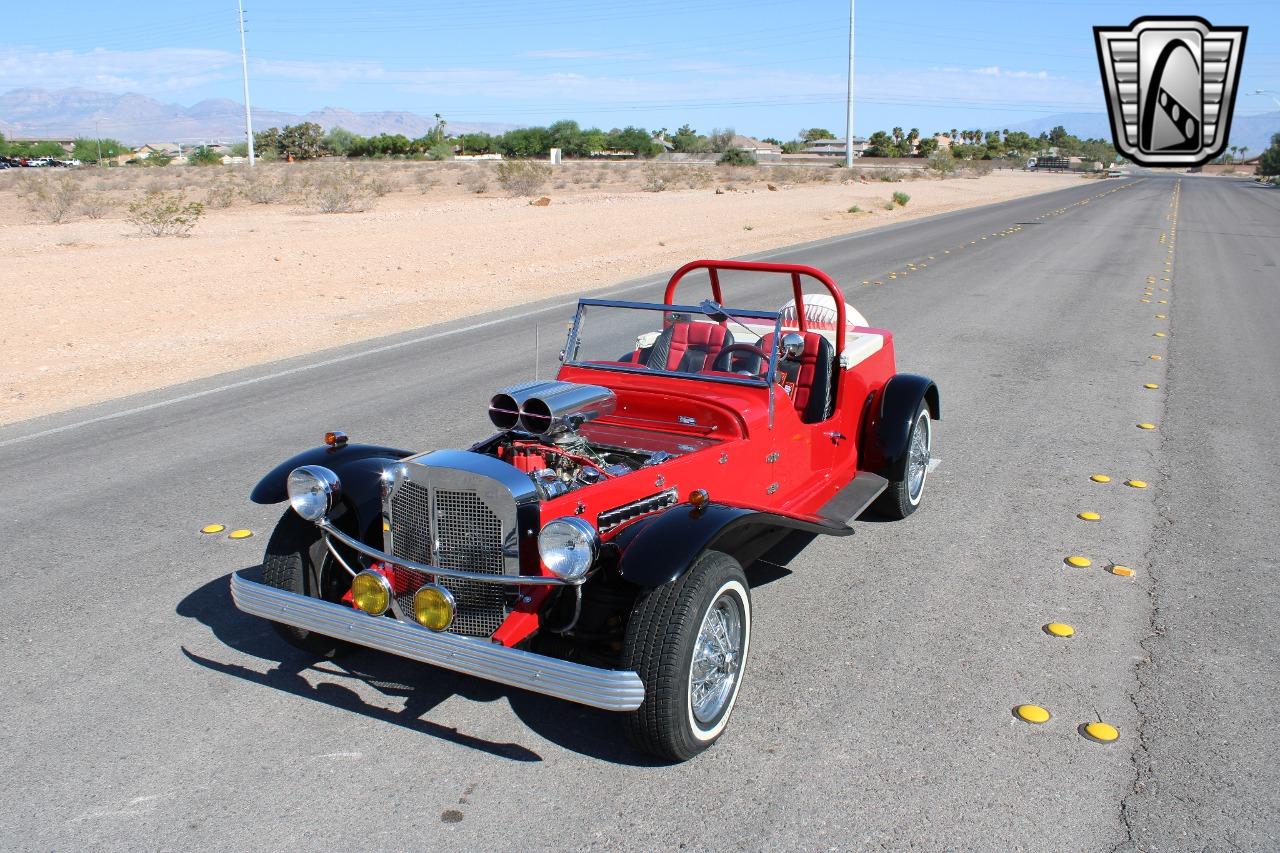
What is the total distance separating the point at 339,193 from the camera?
33.6 metres

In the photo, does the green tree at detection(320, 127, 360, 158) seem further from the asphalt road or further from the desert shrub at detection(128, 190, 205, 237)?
the asphalt road

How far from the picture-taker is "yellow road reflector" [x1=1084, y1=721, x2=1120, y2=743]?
3.83 m

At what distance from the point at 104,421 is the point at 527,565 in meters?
5.92

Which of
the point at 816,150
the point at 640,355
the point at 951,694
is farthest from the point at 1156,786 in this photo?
the point at 816,150

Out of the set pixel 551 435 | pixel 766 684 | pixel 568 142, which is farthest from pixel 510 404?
pixel 568 142

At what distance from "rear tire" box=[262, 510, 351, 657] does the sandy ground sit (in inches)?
219

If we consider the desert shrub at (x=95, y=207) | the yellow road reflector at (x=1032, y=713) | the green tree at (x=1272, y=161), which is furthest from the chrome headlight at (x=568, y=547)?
the green tree at (x=1272, y=161)

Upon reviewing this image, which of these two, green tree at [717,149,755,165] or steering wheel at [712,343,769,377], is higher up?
green tree at [717,149,755,165]

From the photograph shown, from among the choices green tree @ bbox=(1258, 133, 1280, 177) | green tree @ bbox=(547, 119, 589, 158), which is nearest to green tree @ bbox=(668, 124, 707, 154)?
green tree @ bbox=(547, 119, 589, 158)

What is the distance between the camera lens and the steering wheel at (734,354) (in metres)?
5.38

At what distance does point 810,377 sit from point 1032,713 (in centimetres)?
218

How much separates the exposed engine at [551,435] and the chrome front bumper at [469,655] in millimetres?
893

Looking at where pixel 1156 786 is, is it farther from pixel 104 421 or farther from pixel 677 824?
pixel 104 421

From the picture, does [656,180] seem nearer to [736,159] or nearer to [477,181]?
[477,181]
